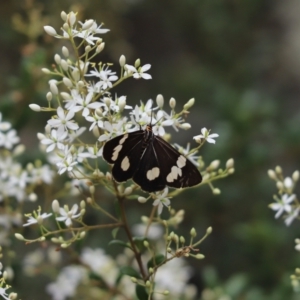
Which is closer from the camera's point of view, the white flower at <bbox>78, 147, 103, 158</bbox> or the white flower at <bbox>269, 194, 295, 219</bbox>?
the white flower at <bbox>78, 147, 103, 158</bbox>

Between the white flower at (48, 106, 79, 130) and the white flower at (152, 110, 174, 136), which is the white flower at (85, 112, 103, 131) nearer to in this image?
the white flower at (48, 106, 79, 130)

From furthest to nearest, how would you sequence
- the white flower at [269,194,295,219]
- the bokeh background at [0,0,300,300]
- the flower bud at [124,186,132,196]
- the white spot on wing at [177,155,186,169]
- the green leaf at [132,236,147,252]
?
the bokeh background at [0,0,300,300] < the white flower at [269,194,295,219] < the green leaf at [132,236,147,252] < the flower bud at [124,186,132,196] < the white spot on wing at [177,155,186,169]

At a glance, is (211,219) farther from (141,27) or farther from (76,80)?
(141,27)

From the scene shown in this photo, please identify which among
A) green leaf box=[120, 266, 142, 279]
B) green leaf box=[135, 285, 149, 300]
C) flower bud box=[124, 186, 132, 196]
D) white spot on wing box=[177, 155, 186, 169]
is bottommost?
green leaf box=[135, 285, 149, 300]

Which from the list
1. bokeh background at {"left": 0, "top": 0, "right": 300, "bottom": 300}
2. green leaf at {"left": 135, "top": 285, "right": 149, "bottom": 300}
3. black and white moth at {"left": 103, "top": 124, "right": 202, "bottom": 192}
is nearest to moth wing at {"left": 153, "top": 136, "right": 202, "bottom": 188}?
black and white moth at {"left": 103, "top": 124, "right": 202, "bottom": 192}

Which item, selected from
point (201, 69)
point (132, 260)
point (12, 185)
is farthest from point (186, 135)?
point (12, 185)

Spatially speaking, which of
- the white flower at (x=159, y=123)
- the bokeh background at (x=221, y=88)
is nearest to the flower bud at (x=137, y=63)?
the white flower at (x=159, y=123)

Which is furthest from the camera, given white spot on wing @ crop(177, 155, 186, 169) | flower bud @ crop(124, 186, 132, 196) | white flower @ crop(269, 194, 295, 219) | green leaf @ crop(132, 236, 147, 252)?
white flower @ crop(269, 194, 295, 219)
